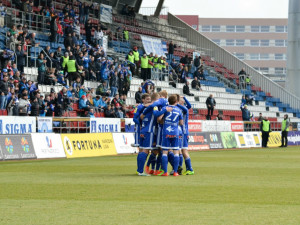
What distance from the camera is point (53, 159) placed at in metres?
26.4

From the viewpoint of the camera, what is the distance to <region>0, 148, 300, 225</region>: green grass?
9203 mm

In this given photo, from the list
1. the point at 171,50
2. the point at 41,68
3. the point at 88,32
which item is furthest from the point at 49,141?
the point at 171,50

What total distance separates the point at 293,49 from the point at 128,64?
19005 mm

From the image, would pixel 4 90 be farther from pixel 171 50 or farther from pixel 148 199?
pixel 171 50

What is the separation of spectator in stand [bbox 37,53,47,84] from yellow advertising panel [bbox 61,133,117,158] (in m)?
4.70

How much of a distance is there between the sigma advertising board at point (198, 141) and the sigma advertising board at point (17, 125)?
1116cm

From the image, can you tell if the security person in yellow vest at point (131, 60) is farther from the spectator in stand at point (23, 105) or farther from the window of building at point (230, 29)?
the window of building at point (230, 29)

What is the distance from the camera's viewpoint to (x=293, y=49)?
55125 millimetres

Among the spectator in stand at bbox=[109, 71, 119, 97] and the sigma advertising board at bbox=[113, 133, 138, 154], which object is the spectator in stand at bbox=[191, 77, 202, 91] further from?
the sigma advertising board at bbox=[113, 133, 138, 154]

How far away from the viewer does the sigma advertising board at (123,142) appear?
3098 centimetres

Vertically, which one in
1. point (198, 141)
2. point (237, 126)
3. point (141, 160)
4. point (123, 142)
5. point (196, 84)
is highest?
point (196, 84)

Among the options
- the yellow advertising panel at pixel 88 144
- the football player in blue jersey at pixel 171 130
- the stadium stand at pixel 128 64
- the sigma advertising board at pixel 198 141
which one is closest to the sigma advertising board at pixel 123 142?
the yellow advertising panel at pixel 88 144

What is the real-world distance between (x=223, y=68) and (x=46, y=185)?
43.9 meters

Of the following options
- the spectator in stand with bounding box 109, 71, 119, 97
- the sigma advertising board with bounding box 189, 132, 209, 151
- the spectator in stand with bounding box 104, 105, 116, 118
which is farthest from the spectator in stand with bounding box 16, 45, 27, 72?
the sigma advertising board with bounding box 189, 132, 209, 151
